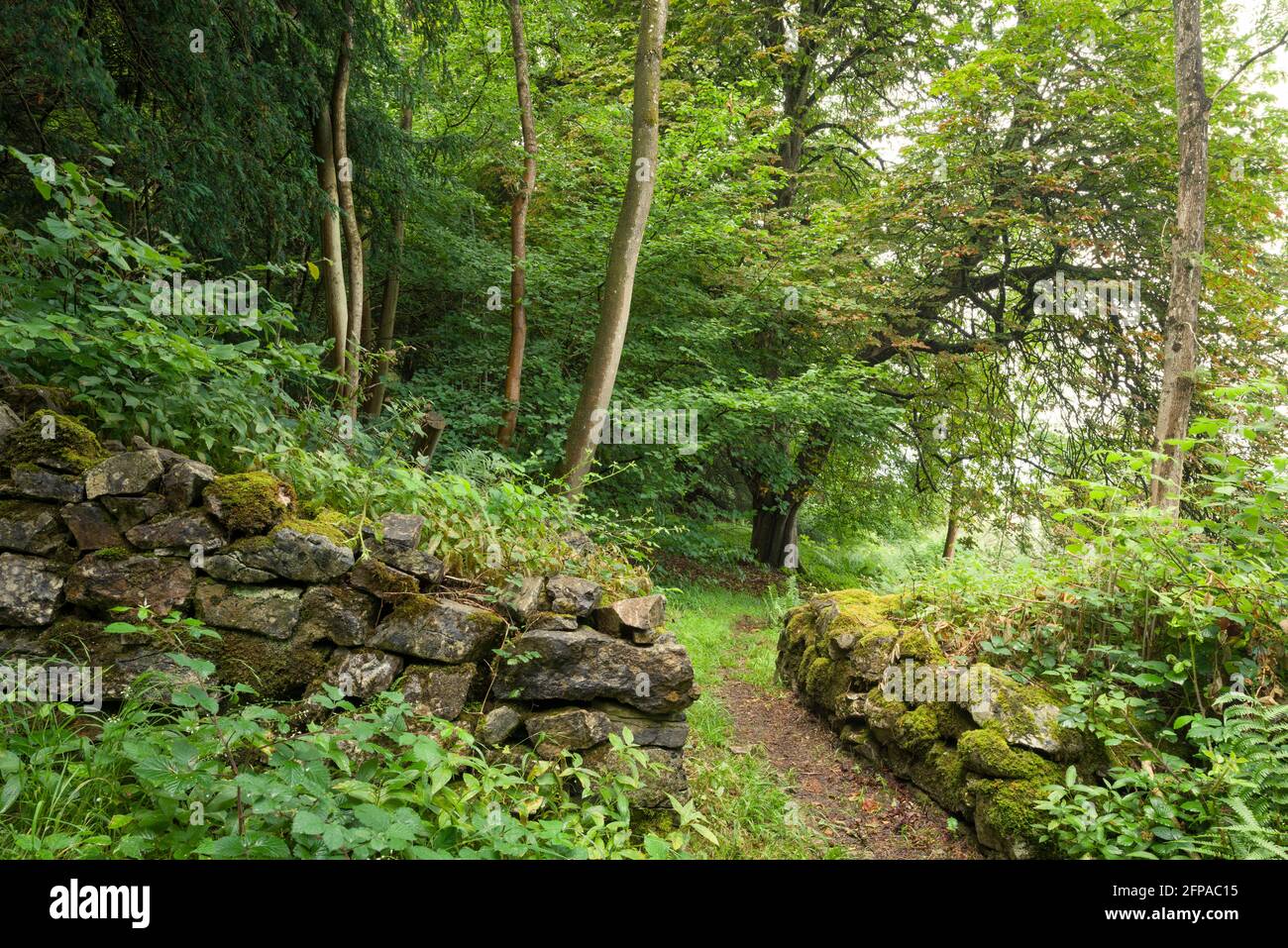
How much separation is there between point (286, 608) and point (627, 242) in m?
5.82

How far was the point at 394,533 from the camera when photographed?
3.54m

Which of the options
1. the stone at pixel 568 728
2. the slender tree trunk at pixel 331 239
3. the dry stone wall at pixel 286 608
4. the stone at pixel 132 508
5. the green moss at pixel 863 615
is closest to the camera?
the dry stone wall at pixel 286 608

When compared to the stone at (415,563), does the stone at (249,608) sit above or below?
below

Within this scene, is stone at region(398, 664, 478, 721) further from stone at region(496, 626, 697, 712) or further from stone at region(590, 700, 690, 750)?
stone at region(590, 700, 690, 750)

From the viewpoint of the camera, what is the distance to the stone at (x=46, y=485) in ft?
9.77

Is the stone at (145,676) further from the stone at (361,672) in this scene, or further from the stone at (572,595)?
the stone at (572,595)

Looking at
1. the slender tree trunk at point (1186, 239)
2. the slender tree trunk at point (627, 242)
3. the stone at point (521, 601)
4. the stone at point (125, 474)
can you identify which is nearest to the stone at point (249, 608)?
the stone at point (125, 474)

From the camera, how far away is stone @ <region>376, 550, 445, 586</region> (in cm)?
346

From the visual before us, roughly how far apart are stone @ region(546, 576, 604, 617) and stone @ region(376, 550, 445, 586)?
0.65m

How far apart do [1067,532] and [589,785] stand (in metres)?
6.24

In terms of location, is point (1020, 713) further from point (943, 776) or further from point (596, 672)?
point (596, 672)

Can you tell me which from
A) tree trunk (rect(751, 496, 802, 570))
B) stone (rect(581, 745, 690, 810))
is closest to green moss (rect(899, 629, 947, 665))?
stone (rect(581, 745, 690, 810))

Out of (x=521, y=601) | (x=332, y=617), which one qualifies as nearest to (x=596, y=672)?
(x=521, y=601)
